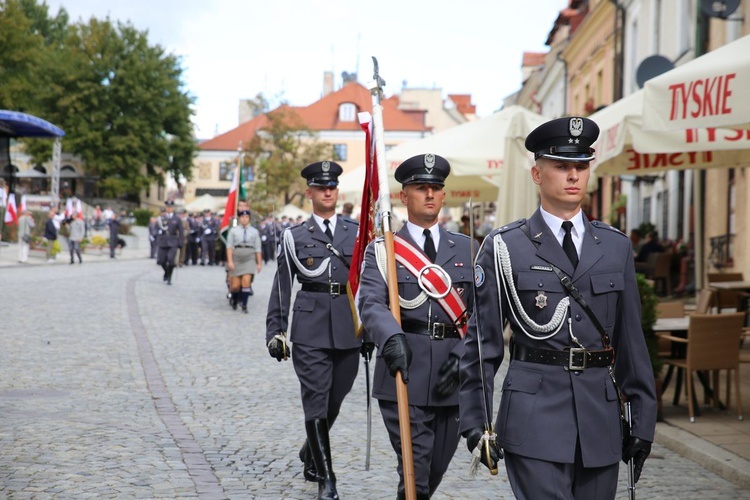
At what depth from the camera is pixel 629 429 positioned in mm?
3873

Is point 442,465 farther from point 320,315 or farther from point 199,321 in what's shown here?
point 199,321

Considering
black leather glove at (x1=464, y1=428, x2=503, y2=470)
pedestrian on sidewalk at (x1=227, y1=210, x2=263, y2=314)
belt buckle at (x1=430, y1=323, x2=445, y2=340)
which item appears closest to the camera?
black leather glove at (x1=464, y1=428, x2=503, y2=470)

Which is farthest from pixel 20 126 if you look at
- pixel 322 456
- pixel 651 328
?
pixel 651 328

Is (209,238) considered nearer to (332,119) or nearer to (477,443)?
(477,443)

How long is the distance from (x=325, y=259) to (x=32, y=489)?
2.21 m

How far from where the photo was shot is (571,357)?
3770 mm

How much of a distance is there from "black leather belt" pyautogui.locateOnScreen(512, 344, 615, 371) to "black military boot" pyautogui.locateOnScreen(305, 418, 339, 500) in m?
2.58

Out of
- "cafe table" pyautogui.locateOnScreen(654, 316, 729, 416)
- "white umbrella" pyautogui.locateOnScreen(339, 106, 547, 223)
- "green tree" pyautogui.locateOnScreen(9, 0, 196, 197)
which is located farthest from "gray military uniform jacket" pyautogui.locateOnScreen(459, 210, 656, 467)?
"green tree" pyautogui.locateOnScreen(9, 0, 196, 197)

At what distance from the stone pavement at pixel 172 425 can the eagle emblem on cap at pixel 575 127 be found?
321cm

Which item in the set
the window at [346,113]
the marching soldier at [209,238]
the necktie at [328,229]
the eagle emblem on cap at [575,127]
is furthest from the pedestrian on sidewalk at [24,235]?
the window at [346,113]

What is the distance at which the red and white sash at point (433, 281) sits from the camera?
5312 mm

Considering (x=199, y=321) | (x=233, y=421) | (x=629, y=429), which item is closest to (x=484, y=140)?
(x=199, y=321)

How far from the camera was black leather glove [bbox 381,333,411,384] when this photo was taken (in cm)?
464

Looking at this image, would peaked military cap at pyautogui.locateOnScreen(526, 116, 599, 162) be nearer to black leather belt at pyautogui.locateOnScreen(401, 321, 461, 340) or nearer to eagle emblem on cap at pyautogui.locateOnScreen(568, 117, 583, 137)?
eagle emblem on cap at pyautogui.locateOnScreen(568, 117, 583, 137)
